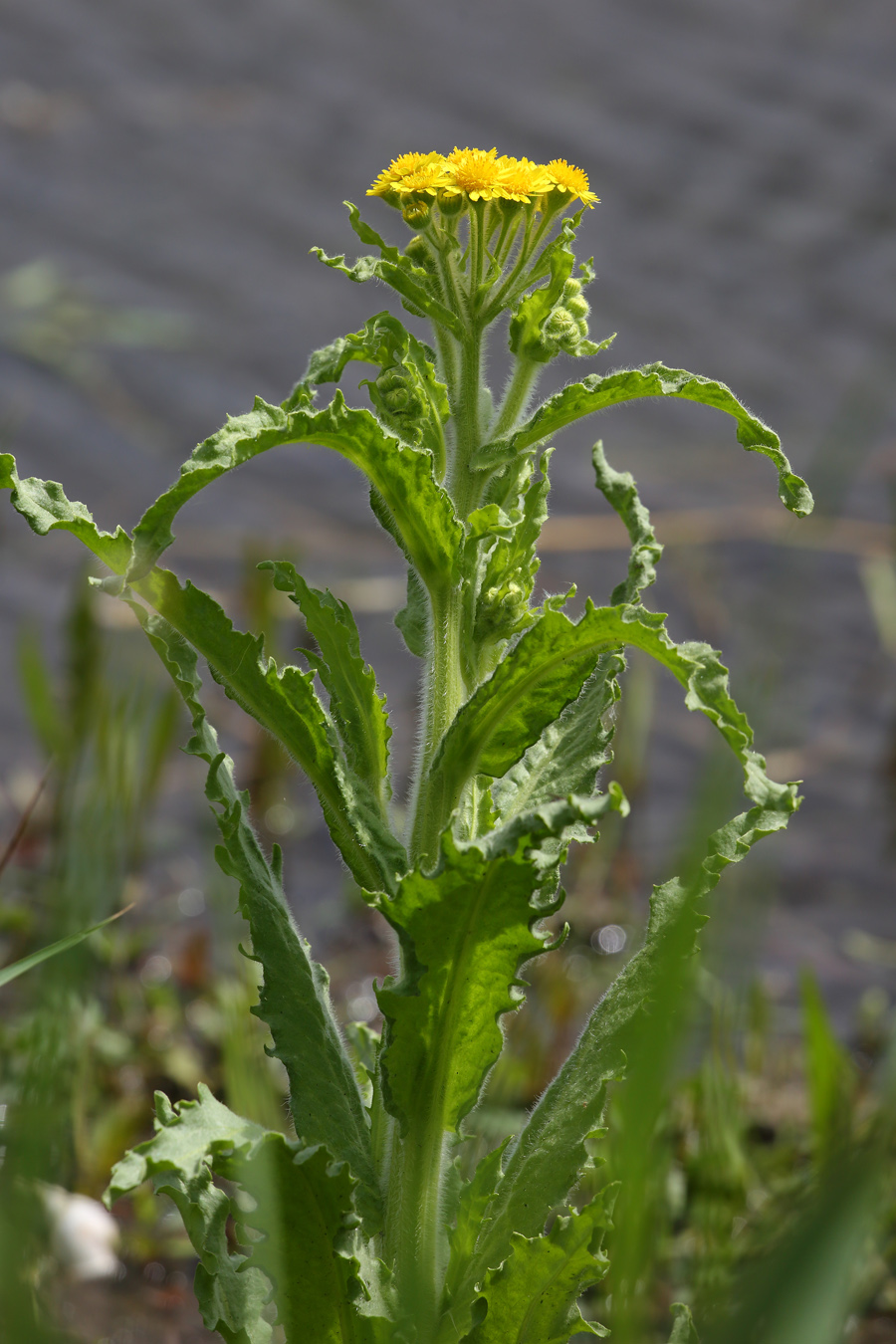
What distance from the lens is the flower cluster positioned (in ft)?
4.68

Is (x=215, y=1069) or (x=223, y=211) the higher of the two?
(x=223, y=211)

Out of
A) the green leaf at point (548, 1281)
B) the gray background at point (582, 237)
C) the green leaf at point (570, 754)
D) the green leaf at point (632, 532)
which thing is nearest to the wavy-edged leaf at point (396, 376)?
the green leaf at point (632, 532)

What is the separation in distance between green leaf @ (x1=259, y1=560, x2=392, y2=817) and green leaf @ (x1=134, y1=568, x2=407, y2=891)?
4 cm

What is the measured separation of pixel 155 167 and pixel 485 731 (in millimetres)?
5991

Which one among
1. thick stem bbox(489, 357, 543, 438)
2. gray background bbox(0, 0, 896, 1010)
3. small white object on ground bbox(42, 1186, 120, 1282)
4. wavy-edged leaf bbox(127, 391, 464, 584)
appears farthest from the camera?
gray background bbox(0, 0, 896, 1010)

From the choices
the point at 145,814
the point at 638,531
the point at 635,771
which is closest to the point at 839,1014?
the point at 635,771

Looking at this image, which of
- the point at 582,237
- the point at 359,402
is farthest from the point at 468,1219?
the point at 582,237

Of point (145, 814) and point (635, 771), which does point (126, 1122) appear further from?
point (635, 771)

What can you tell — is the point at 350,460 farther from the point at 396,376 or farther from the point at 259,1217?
the point at 259,1217

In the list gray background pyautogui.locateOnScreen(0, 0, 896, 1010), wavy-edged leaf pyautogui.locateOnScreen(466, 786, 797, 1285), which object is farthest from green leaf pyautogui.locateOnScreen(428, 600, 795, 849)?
gray background pyautogui.locateOnScreen(0, 0, 896, 1010)

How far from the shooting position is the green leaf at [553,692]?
138cm

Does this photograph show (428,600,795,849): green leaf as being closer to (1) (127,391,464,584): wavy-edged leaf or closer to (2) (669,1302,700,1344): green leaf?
(1) (127,391,464,584): wavy-edged leaf

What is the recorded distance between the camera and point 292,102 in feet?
23.3

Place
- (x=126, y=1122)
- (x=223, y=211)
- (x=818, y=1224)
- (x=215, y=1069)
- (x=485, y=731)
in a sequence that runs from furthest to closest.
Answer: (x=223, y=211) < (x=215, y=1069) < (x=126, y=1122) < (x=485, y=731) < (x=818, y=1224)
